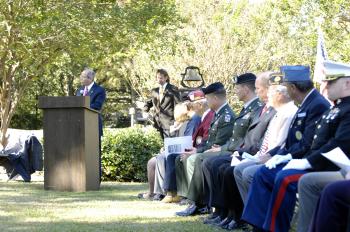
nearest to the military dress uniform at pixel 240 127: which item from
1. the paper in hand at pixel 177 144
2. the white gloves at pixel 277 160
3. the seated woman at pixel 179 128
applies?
the paper in hand at pixel 177 144

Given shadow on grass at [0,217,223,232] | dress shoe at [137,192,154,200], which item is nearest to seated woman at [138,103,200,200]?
dress shoe at [137,192,154,200]

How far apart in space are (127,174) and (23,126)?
23.7 m

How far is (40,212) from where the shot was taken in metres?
8.55

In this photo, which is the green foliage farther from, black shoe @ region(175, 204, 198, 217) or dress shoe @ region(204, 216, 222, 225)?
dress shoe @ region(204, 216, 222, 225)

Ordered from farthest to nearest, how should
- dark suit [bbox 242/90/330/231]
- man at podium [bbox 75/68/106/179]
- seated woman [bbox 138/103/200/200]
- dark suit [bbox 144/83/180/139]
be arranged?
dark suit [bbox 144/83/180/139], man at podium [bbox 75/68/106/179], seated woman [bbox 138/103/200/200], dark suit [bbox 242/90/330/231]

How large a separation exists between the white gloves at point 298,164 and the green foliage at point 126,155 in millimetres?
8914

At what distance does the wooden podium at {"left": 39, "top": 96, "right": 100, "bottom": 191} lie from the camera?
11.3 metres

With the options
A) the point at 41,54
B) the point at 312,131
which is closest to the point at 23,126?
the point at 41,54

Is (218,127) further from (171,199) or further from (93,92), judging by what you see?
(93,92)

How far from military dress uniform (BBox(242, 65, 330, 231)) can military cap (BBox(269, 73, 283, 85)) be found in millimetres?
544

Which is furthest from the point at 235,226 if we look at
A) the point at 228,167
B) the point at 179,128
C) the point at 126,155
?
the point at 126,155

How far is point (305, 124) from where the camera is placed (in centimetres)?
621

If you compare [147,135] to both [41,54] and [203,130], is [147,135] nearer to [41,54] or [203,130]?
[41,54]

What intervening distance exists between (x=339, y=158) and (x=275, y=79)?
1878mm
